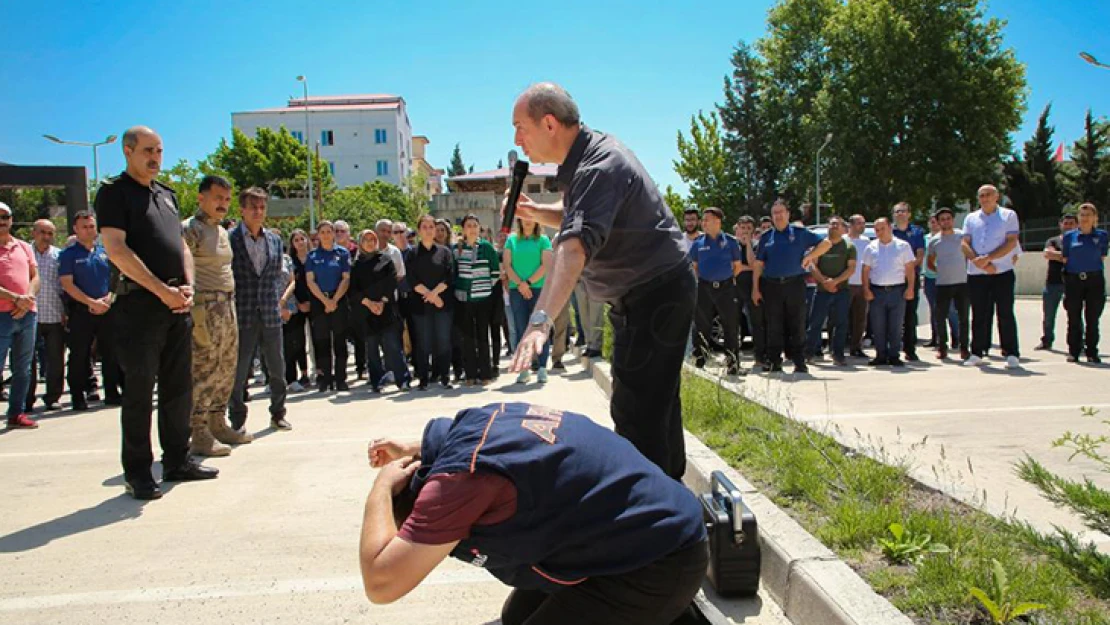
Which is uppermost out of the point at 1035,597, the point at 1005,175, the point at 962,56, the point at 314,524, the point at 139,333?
the point at 962,56

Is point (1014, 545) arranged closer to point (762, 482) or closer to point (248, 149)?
point (762, 482)

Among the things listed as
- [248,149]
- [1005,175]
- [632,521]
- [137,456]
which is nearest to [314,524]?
[137,456]

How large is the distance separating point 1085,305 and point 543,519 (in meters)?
10.2

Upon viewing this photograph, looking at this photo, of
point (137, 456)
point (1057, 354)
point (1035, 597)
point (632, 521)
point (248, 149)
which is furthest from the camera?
point (248, 149)

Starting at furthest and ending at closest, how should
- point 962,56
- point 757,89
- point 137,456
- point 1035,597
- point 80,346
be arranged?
point 757,89 → point 962,56 → point 80,346 → point 137,456 → point 1035,597

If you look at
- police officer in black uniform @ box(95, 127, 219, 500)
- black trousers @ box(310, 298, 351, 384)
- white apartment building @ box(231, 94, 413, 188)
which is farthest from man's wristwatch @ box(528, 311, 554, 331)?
white apartment building @ box(231, 94, 413, 188)

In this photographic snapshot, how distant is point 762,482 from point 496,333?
649 centimetres

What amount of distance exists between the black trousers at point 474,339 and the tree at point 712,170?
48.2 metres

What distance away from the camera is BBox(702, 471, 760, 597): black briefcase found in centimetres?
299

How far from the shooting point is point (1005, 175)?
50.1m

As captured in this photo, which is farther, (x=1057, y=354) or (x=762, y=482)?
(x=1057, y=354)

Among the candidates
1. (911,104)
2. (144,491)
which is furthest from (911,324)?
(911,104)

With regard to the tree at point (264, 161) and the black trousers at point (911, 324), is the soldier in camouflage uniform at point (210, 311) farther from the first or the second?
the tree at point (264, 161)

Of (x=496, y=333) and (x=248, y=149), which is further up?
(x=248, y=149)
